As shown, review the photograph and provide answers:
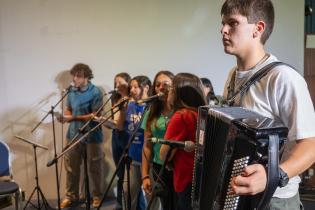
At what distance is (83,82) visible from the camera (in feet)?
12.3

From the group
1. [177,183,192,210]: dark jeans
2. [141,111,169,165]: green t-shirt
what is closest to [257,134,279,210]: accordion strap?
[177,183,192,210]: dark jeans

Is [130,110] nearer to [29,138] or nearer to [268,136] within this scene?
[29,138]

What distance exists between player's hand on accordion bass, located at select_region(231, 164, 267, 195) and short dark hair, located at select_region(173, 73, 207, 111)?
119cm

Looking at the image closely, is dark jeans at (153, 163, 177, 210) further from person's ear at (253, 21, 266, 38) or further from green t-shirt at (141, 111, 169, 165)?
person's ear at (253, 21, 266, 38)

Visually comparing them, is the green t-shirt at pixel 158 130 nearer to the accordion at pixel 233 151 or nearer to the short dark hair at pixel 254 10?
the accordion at pixel 233 151

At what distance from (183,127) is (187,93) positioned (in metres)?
Result: 0.24

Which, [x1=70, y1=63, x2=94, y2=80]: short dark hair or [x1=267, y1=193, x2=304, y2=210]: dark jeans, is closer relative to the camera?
[x1=267, y1=193, x2=304, y2=210]: dark jeans

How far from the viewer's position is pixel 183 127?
201cm

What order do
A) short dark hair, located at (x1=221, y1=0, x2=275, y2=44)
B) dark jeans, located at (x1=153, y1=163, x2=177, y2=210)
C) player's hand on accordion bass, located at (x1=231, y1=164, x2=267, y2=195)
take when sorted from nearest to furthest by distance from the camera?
player's hand on accordion bass, located at (x1=231, y1=164, x2=267, y2=195), short dark hair, located at (x1=221, y1=0, x2=275, y2=44), dark jeans, located at (x1=153, y1=163, x2=177, y2=210)

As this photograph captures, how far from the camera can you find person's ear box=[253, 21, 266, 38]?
122 cm

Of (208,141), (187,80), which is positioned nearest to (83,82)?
(187,80)

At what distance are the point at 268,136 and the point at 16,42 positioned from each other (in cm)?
351

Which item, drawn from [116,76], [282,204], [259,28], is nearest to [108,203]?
[116,76]

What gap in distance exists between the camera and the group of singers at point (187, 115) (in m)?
1.09
